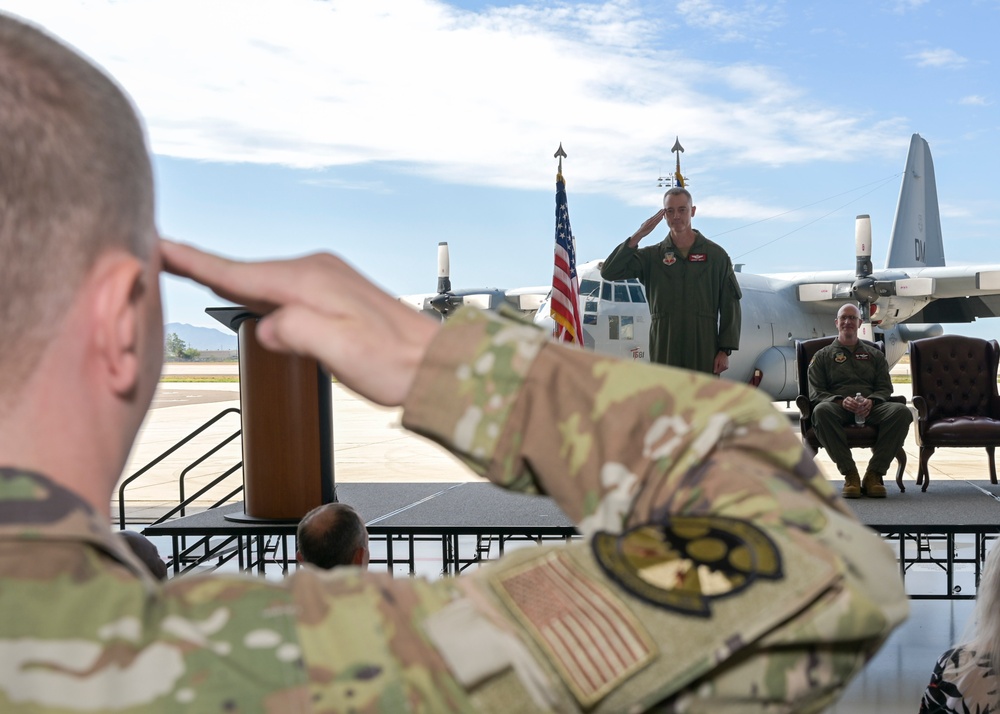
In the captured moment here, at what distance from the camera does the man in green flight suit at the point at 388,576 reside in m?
0.38

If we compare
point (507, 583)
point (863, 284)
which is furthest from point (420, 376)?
point (863, 284)

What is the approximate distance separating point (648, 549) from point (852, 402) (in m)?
6.26

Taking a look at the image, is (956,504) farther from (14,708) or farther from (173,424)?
(173,424)

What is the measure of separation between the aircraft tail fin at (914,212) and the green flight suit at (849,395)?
19.4 metres

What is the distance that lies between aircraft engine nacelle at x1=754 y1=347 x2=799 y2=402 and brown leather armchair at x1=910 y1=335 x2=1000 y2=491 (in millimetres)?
5707

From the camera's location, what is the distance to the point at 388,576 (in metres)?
0.44

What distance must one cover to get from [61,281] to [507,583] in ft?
0.83

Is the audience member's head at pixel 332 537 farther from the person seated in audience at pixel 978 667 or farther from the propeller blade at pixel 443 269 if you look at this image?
the propeller blade at pixel 443 269

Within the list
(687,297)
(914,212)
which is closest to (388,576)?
(687,297)

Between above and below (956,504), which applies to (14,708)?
above

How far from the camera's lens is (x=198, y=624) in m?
0.39

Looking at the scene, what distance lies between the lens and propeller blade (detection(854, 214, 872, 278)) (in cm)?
1410

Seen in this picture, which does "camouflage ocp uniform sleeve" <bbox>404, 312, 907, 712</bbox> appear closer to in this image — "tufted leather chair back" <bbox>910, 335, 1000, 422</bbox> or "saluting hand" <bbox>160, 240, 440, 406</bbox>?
"saluting hand" <bbox>160, 240, 440, 406</bbox>

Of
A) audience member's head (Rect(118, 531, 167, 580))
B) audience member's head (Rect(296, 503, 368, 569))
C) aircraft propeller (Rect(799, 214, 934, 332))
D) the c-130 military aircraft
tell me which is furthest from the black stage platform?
aircraft propeller (Rect(799, 214, 934, 332))
